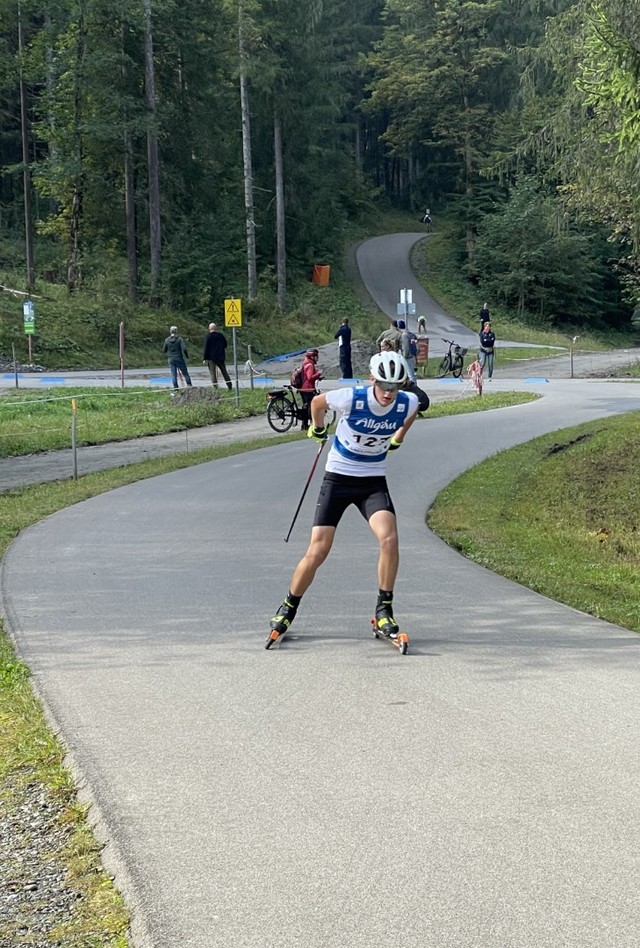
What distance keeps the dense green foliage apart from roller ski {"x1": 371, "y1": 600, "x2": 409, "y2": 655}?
20.8m

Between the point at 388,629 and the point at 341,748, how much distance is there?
2.12 metres

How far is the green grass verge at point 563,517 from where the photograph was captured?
10688 mm

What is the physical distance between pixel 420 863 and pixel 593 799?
3.32ft

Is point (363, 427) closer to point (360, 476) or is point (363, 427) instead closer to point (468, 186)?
point (360, 476)

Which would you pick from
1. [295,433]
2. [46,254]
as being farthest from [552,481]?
[46,254]

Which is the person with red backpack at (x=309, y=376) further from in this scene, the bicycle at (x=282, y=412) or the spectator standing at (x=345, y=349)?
the spectator standing at (x=345, y=349)

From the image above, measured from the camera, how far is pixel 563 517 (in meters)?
16.0

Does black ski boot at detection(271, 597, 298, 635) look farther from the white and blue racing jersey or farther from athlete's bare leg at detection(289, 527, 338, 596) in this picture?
the white and blue racing jersey

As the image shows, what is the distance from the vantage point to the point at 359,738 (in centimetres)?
567

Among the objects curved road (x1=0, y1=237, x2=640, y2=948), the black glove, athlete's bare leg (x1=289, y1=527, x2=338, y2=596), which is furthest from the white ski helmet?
curved road (x1=0, y1=237, x2=640, y2=948)

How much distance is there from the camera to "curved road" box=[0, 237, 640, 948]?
3.86 meters

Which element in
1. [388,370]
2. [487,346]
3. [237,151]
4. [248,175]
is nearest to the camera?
[388,370]

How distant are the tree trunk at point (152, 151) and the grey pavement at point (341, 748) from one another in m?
36.6

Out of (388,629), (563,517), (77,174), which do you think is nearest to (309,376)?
(563,517)
